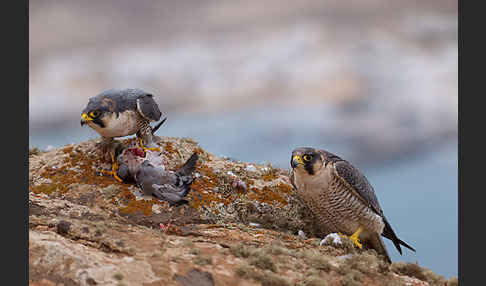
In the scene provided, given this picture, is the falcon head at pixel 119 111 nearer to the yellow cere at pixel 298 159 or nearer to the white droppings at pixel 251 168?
the white droppings at pixel 251 168

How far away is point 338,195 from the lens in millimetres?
8133

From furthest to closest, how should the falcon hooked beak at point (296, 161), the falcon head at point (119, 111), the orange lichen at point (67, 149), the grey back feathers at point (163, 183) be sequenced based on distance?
1. the orange lichen at point (67, 149)
2. the falcon head at point (119, 111)
3. the grey back feathers at point (163, 183)
4. the falcon hooked beak at point (296, 161)

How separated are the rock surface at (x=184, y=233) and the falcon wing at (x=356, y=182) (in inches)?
35.7

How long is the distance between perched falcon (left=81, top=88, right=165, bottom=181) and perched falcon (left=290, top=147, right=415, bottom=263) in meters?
3.13

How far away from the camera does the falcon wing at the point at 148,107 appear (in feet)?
30.2

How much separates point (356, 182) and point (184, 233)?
10.4 ft

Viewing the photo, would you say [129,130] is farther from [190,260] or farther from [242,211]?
[190,260]

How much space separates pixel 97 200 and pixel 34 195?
105 centimetres

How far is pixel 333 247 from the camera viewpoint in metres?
7.26

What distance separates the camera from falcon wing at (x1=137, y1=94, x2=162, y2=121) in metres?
9.21

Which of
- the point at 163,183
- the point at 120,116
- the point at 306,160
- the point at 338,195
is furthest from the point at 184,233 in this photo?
the point at 120,116

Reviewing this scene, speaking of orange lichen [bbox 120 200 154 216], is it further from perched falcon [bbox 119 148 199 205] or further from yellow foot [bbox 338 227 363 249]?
yellow foot [bbox 338 227 363 249]

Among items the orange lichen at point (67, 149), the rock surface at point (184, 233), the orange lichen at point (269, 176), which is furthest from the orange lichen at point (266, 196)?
the orange lichen at point (67, 149)

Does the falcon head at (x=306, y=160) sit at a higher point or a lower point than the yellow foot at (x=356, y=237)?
higher
